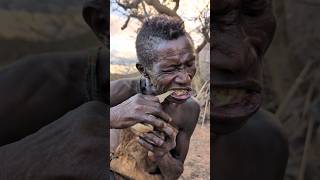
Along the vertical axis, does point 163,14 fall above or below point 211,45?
above

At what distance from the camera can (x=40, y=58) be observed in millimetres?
4473

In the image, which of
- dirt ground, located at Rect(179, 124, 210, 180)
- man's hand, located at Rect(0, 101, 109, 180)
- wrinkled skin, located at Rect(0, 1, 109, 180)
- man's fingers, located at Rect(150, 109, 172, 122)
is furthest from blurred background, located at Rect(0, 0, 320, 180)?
man's hand, located at Rect(0, 101, 109, 180)

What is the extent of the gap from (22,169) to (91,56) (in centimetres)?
88

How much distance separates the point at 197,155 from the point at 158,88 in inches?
20.0

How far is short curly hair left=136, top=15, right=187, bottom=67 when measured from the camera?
14.0 ft

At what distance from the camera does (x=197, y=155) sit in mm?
4344

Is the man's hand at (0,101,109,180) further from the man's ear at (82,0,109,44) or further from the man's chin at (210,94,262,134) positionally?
the man's chin at (210,94,262,134)

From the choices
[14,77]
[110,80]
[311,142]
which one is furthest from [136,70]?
[311,142]

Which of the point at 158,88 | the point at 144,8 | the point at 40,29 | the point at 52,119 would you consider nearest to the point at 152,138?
the point at 158,88

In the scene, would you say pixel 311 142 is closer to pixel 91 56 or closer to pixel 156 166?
pixel 156 166

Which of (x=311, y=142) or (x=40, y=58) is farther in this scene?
(x=311, y=142)

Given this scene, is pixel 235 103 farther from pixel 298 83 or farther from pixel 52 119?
pixel 52 119

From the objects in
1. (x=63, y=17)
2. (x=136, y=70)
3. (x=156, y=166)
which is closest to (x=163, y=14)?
(x=136, y=70)

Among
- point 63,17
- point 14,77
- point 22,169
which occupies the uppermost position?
point 63,17
